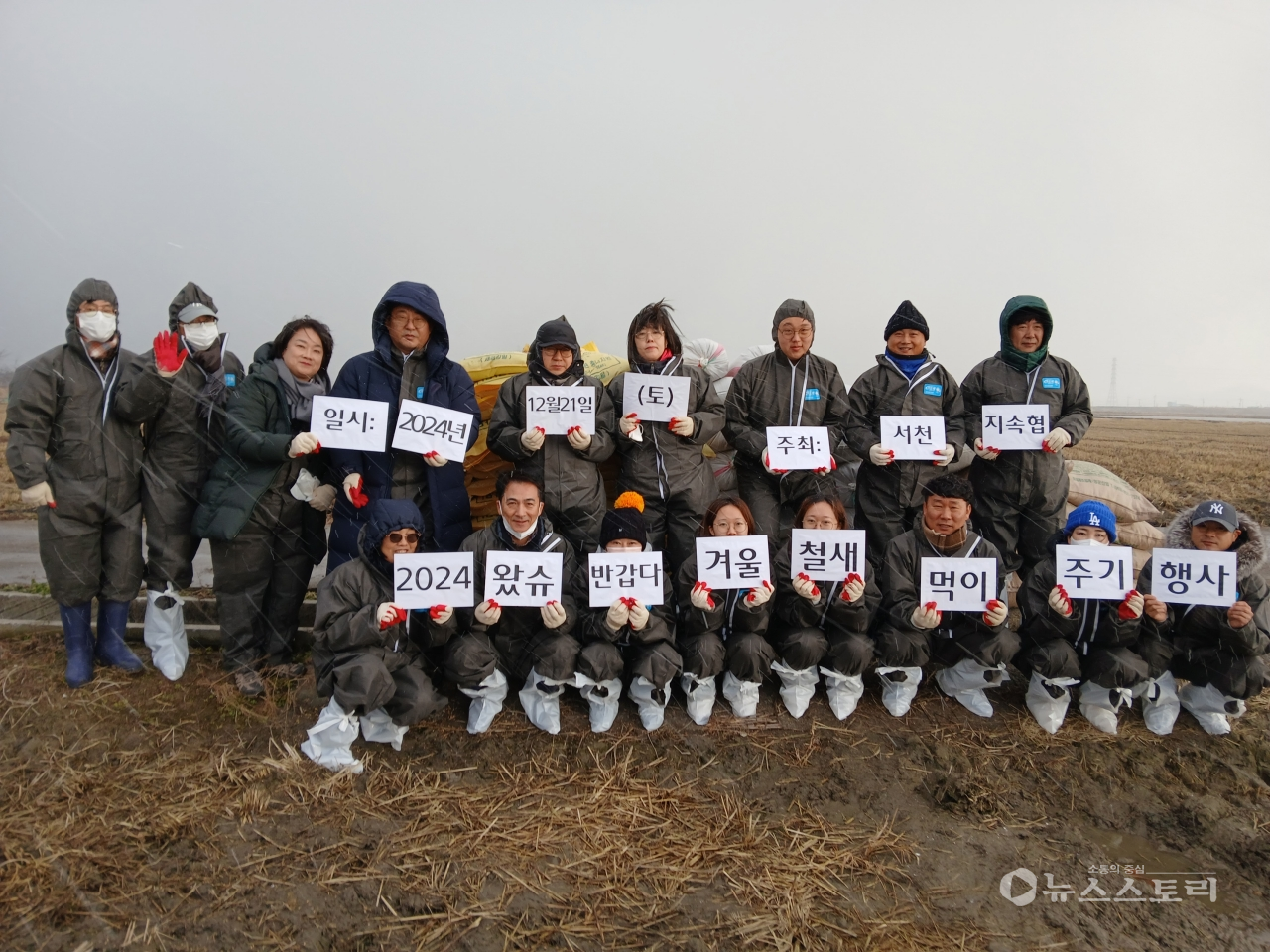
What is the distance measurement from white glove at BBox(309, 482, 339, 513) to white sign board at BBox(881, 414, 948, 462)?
339 centimetres

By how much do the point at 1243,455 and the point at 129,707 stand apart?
637 inches

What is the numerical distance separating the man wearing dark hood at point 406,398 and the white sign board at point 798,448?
5.98ft

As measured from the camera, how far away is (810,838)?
10.5ft

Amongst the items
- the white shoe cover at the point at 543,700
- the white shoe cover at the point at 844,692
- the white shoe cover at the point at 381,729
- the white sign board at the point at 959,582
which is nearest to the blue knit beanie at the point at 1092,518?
the white sign board at the point at 959,582

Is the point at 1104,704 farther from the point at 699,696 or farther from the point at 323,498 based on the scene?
the point at 323,498

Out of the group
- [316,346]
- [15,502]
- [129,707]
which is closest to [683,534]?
[316,346]

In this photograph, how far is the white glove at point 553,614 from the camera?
3.75 m

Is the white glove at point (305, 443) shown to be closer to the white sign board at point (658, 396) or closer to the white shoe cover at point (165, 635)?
the white shoe cover at point (165, 635)

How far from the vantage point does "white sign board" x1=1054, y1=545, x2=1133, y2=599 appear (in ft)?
13.0

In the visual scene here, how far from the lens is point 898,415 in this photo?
15.2 feet

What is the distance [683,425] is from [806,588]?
118 cm

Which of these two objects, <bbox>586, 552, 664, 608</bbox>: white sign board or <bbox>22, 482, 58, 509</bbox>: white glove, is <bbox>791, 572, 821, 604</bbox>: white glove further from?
<bbox>22, 482, 58, 509</bbox>: white glove

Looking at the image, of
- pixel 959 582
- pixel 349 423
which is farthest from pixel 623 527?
pixel 959 582

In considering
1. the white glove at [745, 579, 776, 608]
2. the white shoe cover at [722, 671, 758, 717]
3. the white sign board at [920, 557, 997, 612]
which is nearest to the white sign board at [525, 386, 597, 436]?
the white glove at [745, 579, 776, 608]
